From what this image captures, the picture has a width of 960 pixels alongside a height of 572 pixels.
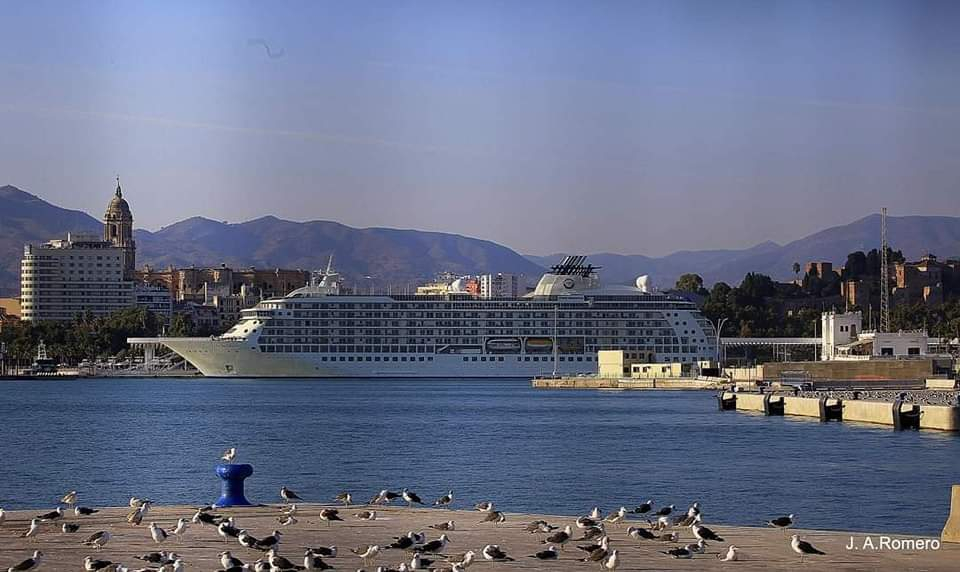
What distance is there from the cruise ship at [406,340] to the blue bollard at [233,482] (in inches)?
3646

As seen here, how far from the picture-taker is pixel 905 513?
84.4ft

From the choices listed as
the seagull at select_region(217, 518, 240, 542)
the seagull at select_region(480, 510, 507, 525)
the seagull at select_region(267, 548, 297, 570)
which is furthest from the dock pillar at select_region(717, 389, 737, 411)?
the seagull at select_region(267, 548, 297, 570)

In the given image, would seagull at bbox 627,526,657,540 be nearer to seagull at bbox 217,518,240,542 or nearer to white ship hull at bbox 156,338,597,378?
seagull at bbox 217,518,240,542

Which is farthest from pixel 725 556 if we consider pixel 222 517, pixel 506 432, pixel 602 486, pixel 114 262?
pixel 114 262

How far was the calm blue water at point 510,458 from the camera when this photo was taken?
91.6 feet

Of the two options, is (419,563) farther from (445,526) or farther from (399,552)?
(445,526)

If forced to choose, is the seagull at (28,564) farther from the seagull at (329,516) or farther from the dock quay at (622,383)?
the dock quay at (622,383)

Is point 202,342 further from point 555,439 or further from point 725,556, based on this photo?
point 725,556

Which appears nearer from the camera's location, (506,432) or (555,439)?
A: (555,439)

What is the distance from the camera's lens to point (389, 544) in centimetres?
1526

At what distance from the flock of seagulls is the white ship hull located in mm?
93929

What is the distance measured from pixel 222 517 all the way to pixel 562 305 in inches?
3897

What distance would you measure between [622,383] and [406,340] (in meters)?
18.2

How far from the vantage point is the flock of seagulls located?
13.4 m
